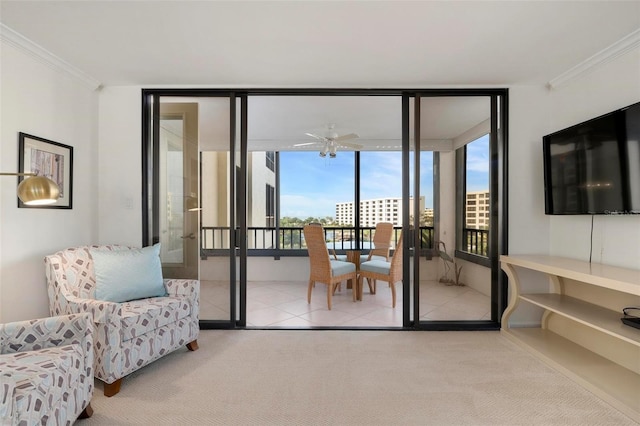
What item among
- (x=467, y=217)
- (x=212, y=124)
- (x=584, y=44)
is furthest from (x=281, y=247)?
(x=584, y=44)

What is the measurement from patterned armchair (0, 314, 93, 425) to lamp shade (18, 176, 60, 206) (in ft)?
2.25

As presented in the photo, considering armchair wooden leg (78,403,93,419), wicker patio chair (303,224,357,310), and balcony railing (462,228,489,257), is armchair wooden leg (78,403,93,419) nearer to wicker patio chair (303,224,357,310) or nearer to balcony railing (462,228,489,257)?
wicker patio chair (303,224,357,310)

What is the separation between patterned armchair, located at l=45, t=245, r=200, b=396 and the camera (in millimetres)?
1868

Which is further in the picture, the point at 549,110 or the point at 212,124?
the point at 212,124

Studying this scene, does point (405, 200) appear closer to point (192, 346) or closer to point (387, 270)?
point (387, 270)

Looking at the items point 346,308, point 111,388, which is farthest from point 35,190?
point 346,308

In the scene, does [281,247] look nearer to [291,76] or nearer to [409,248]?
[409,248]

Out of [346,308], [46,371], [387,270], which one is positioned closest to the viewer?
[46,371]

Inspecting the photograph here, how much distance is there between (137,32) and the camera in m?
2.09

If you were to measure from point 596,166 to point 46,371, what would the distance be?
3.59m

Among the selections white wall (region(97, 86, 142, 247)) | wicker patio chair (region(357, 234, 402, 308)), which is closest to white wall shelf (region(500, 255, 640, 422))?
wicker patio chair (region(357, 234, 402, 308))

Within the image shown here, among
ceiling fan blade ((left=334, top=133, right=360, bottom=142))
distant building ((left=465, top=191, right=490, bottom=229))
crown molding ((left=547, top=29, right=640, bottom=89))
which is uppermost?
crown molding ((left=547, top=29, right=640, bottom=89))

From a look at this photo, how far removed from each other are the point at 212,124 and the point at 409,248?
244 cm

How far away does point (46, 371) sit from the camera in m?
1.37
